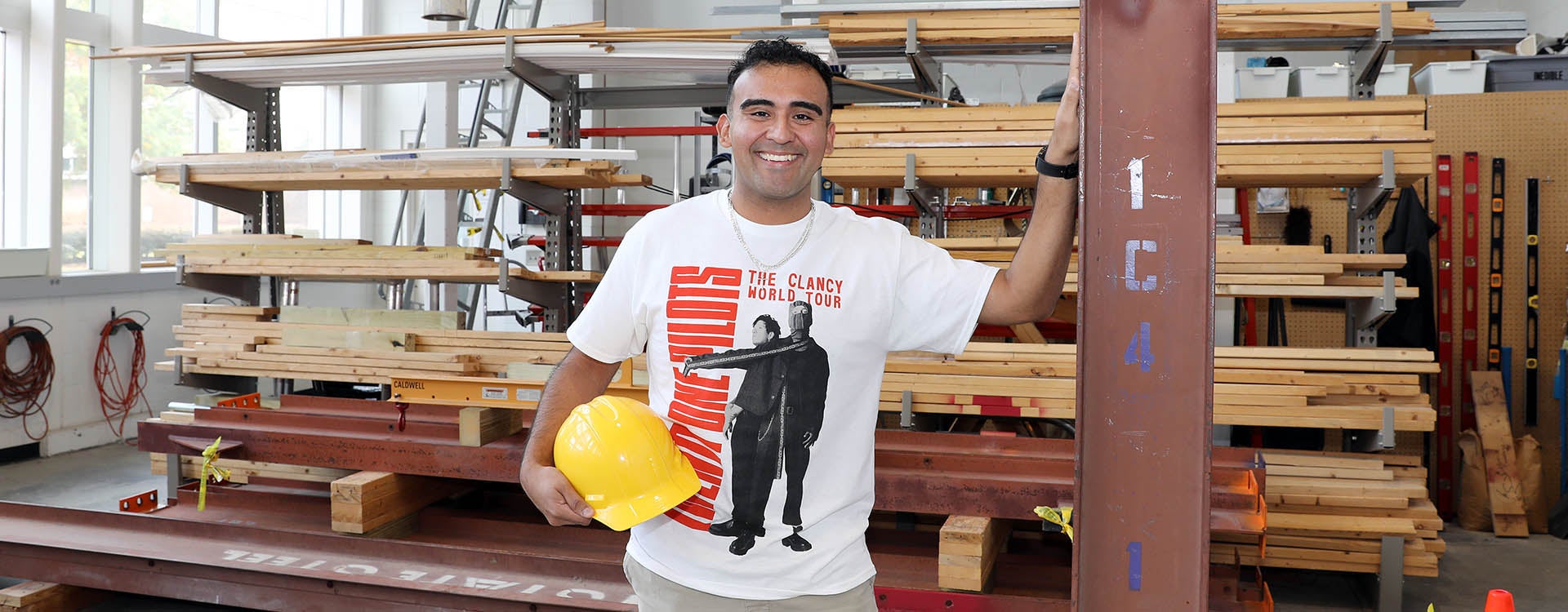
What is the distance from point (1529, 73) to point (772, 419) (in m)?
7.21

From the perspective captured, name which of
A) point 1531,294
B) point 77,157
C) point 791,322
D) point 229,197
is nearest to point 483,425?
point 791,322

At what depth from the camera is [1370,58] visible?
16.0 feet

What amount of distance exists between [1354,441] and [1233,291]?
43.0 inches

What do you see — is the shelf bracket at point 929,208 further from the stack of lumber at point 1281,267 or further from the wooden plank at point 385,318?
the wooden plank at point 385,318

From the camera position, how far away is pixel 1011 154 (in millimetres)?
4801

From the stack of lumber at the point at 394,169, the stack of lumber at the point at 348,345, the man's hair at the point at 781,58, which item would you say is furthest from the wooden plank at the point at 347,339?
the man's hair at the point at 781,58

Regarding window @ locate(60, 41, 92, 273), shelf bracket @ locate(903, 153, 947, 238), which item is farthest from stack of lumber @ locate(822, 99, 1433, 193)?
window @ locate(60, 41, 92, 273)

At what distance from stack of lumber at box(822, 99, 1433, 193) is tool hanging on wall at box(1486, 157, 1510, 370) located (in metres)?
2.80

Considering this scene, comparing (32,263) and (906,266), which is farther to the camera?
(32,263)

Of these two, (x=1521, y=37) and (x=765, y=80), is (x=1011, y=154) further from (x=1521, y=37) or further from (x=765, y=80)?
(x=765, y=80)

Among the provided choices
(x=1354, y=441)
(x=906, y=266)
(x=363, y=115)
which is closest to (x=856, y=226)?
(x=906, y=266)

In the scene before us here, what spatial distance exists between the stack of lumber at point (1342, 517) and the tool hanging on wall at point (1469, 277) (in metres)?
2.55

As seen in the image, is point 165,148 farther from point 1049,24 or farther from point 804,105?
point 804,105

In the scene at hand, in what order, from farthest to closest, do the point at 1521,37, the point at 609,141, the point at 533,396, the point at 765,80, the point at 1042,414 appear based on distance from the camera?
the point at 609,141
the point at 1521,37
the point at 1042,414
the point at 533,396
the point at 765,80
